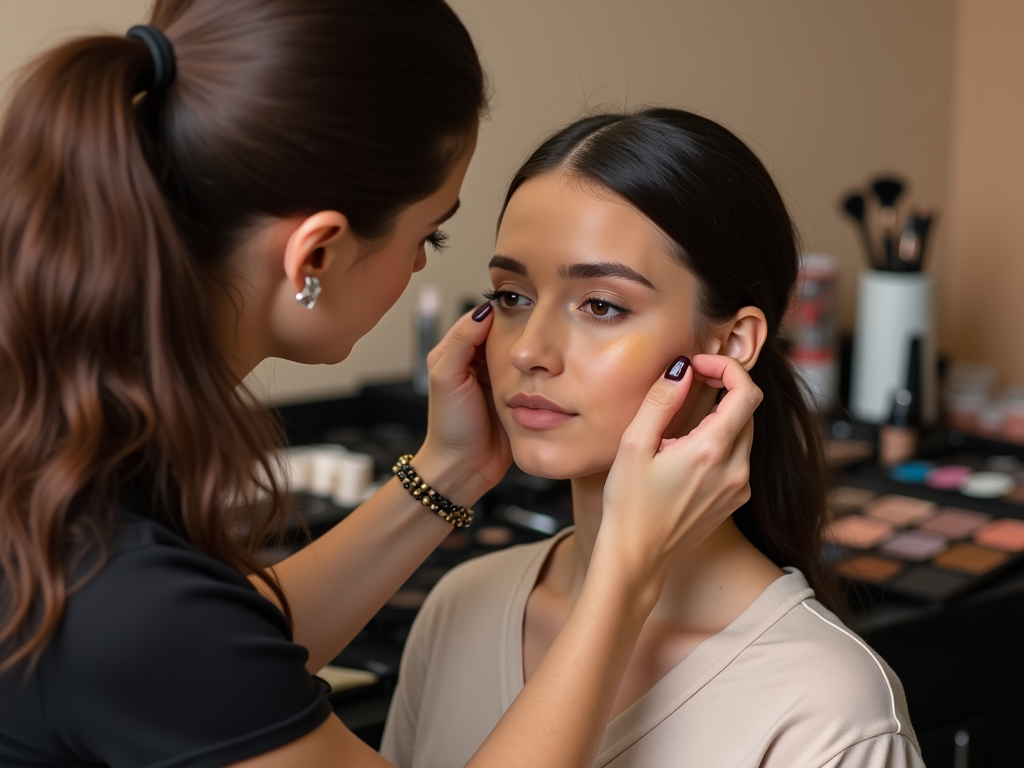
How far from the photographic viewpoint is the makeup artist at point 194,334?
70cm

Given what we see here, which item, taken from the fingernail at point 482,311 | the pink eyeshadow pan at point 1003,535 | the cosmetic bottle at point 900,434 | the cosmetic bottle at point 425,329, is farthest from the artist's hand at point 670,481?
the cosmetic bottle at point 900,434

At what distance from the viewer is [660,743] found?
1.01m

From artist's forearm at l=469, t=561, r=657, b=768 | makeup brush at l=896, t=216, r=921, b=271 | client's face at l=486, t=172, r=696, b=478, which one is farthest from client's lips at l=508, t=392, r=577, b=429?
makeup brush at l=896, t=216, r=921, b=271

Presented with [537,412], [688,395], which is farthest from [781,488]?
[537,412]

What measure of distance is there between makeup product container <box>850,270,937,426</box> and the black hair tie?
1820 millimetres

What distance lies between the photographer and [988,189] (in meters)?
2.83

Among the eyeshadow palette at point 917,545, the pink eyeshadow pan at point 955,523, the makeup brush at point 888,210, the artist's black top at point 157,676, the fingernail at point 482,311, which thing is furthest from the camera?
the makeup brush at point 888,210

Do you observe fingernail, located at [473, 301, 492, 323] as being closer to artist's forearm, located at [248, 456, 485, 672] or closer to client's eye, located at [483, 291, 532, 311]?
client's eye, located at [483, 291, 532, 311]

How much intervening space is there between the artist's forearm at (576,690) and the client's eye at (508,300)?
1.09 feet

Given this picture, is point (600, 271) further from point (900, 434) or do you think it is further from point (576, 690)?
point (900, 434)

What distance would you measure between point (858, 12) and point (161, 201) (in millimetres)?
2286

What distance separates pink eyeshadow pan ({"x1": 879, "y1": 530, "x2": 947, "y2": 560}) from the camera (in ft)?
5.60

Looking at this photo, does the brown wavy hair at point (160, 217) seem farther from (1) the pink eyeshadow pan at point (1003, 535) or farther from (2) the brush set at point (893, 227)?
(2) the brush set at point (893, 227)

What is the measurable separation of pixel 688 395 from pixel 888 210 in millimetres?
1461
